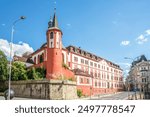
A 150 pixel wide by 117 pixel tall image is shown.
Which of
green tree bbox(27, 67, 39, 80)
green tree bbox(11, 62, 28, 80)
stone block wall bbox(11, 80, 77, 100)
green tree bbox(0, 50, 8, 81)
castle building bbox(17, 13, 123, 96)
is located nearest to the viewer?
stone block wall bbox(11, 80, 77, 100)

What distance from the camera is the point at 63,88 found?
34.1 m

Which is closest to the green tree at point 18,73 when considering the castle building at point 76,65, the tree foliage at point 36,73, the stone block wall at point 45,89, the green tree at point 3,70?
the tree foliage at point 36,73

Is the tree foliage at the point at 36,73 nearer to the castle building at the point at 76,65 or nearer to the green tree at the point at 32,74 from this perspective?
the green tree at the point at 32,74

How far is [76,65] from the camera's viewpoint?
4778 centimetres

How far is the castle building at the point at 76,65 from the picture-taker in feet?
123

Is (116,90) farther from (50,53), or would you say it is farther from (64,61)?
(50,53)

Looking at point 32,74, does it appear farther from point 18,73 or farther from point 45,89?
point 45,89

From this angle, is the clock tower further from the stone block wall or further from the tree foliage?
the stone block wall

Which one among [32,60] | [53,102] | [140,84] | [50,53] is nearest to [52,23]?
[50,53]

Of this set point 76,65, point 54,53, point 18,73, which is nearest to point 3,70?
point 18,73

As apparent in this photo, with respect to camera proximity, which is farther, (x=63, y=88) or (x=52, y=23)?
(x=52, y=23)

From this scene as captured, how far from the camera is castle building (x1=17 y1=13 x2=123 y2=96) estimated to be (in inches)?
1480

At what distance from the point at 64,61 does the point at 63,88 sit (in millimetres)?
11206

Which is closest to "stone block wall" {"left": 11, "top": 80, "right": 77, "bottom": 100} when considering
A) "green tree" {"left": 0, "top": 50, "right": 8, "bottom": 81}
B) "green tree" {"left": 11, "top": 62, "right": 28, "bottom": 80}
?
"green tree" {"left": 11, "top": 62, "right": 28, "bottom": 80}
